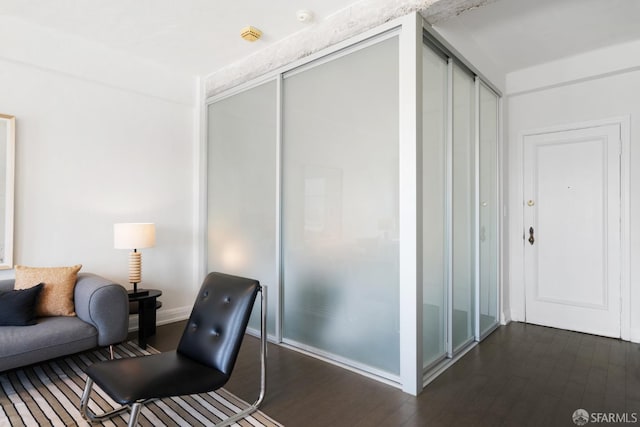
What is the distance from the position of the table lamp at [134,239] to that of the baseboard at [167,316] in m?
0.62

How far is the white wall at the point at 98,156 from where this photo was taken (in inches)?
119

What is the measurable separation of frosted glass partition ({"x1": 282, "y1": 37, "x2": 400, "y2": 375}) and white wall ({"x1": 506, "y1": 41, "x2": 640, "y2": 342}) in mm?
2268

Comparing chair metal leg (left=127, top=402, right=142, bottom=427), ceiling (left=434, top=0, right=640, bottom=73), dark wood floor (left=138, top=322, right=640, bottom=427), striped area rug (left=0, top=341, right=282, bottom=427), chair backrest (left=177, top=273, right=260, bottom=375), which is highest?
ceiling (left=434, top=0, right=640, bottom=73)

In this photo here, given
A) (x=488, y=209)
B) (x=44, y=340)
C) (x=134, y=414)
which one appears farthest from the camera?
(x=488, y=209)

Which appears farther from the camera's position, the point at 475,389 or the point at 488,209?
the point at 488,209

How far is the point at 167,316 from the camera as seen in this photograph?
388 cm

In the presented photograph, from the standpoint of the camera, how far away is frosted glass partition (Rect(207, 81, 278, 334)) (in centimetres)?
338

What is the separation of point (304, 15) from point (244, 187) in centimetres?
170

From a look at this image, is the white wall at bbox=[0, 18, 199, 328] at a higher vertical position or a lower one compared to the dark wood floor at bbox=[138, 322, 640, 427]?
higher

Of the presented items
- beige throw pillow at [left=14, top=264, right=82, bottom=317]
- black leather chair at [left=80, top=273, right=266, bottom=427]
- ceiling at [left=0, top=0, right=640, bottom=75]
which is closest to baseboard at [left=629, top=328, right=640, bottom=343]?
ceiling at [left=0, top=0, right=640, bottom=75]

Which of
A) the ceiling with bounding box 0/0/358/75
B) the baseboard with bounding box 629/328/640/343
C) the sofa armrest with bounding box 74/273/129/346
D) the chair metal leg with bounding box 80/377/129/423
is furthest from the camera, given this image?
the baseboard with bounding box 629/328/640/343

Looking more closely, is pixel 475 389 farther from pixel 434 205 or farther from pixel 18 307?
pixel 18 307

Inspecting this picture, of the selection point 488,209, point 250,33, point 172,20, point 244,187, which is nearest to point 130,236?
point 244,187

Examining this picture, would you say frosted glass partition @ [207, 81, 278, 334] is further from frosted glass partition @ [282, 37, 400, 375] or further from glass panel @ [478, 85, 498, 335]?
glass panel @ [478, 85, 498, 335]
